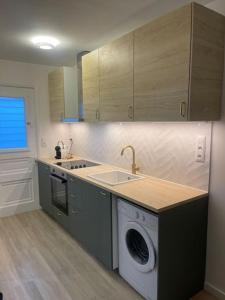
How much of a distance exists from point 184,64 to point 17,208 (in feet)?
10.8

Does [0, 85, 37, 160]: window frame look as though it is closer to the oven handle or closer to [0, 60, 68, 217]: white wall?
[0, 60, 68, 217]: white wall

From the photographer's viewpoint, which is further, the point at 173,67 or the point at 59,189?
the point at 59,189

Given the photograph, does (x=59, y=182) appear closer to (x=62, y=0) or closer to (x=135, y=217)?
(x=135, y=217)

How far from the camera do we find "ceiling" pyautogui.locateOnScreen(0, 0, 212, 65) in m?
1.75

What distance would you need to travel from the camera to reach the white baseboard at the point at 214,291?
6.20ft

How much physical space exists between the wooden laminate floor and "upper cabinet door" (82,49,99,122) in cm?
156

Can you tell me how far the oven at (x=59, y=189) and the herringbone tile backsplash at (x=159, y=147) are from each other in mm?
636

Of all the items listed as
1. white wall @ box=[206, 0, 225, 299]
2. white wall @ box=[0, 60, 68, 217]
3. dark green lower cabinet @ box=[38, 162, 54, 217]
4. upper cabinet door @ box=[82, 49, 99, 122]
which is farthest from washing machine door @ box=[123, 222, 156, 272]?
white wall @ box=[0, 60, 68, 217]

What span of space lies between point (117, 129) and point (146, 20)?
1254 mm

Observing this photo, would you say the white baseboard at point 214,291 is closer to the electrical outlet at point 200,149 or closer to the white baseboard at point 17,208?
the electrical outlet at point 200,149

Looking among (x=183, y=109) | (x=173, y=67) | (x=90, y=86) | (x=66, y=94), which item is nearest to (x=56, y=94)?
(x=66, y=94)

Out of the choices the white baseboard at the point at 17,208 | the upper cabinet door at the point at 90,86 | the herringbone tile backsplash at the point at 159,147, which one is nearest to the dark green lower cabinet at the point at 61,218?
the white baseboard at the point at 17,208

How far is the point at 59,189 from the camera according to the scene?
120 inches

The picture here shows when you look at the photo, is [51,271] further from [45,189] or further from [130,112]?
[130,112]
